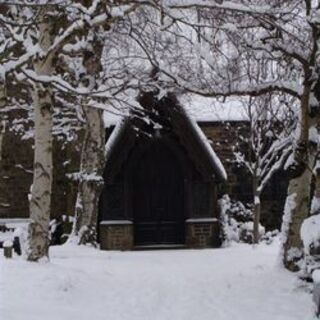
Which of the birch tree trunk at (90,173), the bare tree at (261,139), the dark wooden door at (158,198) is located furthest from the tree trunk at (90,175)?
the bare tree at (261,139)

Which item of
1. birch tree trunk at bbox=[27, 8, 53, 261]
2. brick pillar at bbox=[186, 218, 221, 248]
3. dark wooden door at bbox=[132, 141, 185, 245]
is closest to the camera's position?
birch tree trunk at bbox=[27, 8, 53, 261]

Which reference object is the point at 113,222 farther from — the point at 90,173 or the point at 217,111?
the point at 217,111

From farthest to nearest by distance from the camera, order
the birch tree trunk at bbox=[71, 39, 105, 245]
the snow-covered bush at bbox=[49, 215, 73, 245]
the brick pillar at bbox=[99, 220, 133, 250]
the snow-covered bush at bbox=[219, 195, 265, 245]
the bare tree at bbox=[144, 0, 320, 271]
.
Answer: the snow-covered bush at bbox=[49, 215, 73, 245], the snow-covered bush at bbox=[219, 195, 265, 245], the brick pillar at bbox=[99, 220, 133, 250], the birch tree trunk at bbox=[71, 39, 105, 245], the bare tree at bbox=[144, 0, 320, 271]

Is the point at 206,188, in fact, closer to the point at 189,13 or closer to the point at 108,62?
the point at 108,62

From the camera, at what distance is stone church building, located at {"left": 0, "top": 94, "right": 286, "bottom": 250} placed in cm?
1884

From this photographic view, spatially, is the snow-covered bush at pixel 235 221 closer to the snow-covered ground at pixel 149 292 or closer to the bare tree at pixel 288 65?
the snow-covered ground at pixel 149 292

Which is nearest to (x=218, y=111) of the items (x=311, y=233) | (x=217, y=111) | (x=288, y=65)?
(x=217, y=111)

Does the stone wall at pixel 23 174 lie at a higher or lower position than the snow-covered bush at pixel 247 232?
higher

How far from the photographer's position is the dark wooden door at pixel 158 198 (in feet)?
65.2

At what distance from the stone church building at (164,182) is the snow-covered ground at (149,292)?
17.7ft

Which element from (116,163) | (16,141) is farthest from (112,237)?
(16,141)

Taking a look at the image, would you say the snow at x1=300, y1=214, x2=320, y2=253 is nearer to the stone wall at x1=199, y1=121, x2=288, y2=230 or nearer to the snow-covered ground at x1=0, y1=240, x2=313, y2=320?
the snow-covered ground at x1=0, y1=240, x2=313, y2=320

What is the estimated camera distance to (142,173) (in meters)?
19.9

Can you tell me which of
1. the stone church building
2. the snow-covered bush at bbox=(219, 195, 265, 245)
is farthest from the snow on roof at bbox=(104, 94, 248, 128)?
the snow-covered bush at bbox=(219, 195, 265, 245)
